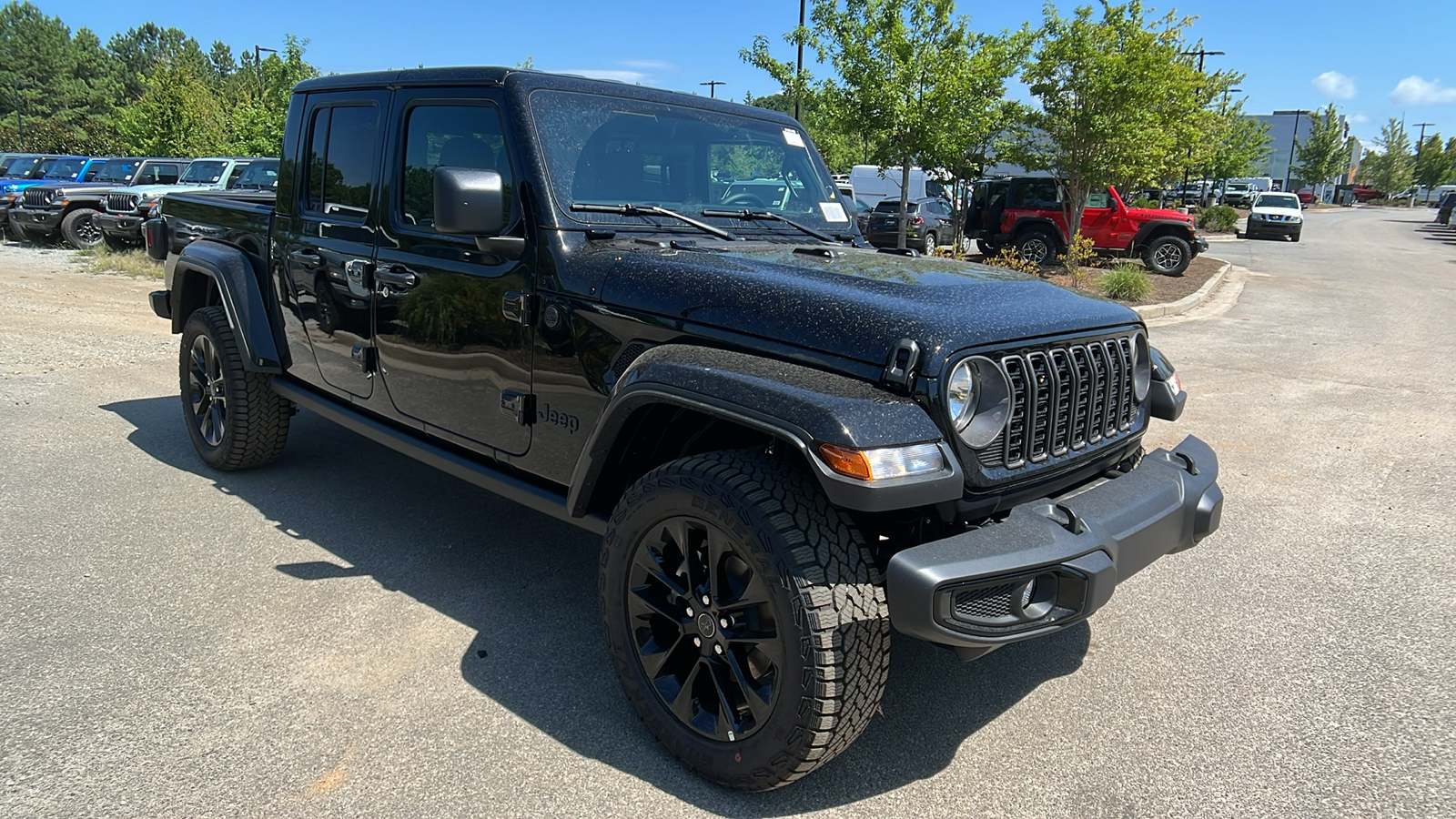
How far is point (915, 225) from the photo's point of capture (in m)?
20.0

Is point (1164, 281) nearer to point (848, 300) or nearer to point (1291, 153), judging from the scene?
point (848, 300)

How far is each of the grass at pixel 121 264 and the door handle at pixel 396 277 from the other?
11906mm

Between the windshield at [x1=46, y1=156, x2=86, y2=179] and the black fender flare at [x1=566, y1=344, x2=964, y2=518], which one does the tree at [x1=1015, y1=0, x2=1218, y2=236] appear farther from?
the windshield at [x1=46, y1=156, x2=86, y2=179]

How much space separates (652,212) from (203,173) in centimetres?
1636

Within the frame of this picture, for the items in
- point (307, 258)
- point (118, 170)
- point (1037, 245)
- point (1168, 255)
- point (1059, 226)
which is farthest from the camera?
point (118, 170)

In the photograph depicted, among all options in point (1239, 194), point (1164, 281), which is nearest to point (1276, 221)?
point (1164, 281)

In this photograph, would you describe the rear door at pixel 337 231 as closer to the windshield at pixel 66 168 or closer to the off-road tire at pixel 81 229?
the off-road tire at pixel 81 229

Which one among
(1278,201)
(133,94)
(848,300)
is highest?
(133,94)

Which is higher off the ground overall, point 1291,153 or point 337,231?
point 1291,153

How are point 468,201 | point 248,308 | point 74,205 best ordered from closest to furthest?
point 468,201
point 248,308
point 74,205

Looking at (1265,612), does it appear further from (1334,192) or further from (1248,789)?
(1334,192)

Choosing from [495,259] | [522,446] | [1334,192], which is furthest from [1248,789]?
[1334,192]

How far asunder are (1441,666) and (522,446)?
3.35m

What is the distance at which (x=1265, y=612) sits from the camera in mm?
3732
